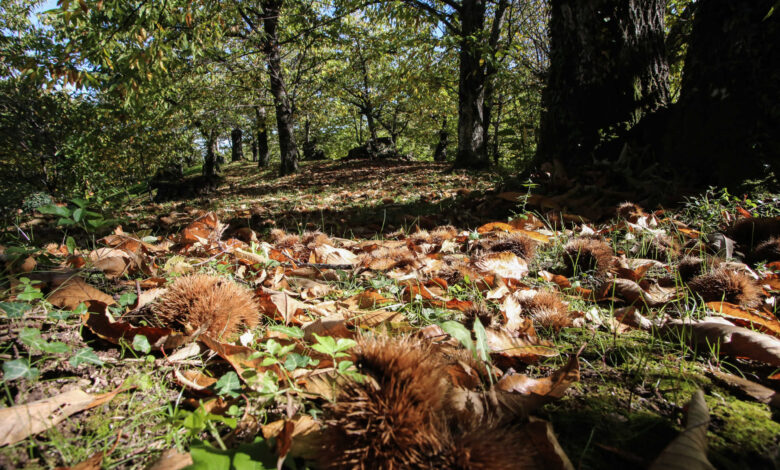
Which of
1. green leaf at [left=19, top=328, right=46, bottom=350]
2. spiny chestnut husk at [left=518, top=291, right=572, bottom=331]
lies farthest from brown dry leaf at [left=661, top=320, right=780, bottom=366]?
green leaf at [left=19, top=328, right=46, bottom=350]

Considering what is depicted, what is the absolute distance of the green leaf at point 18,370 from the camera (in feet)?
2.52

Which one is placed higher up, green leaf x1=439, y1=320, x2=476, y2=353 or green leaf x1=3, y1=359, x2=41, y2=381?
green leaf x1=439, y1=320, x2=476, y2=353

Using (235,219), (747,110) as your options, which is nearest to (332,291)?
(235,219)

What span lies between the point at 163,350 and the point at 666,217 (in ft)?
10.2

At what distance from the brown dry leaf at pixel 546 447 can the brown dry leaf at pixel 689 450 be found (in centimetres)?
16

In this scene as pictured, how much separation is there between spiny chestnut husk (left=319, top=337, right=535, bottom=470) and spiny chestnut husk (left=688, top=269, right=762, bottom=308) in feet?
4.13

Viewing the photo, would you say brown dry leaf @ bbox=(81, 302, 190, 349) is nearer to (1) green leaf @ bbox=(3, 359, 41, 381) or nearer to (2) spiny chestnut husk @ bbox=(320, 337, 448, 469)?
(1) green leaf @ bbox=(3, 359, 41, 381)

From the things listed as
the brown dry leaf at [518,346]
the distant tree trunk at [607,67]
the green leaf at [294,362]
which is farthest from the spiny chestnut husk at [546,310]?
the distant tree trunk at [607,67]

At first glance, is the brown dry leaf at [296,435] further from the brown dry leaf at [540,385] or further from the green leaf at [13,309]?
the green leaf at [13,309]

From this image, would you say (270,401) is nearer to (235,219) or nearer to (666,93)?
(235,219)

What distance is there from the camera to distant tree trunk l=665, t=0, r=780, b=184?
2652 mm

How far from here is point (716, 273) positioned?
4.66 ft

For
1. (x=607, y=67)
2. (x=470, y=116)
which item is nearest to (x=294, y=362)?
(x=607, y=67)

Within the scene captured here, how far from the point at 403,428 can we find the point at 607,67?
14.2ft
